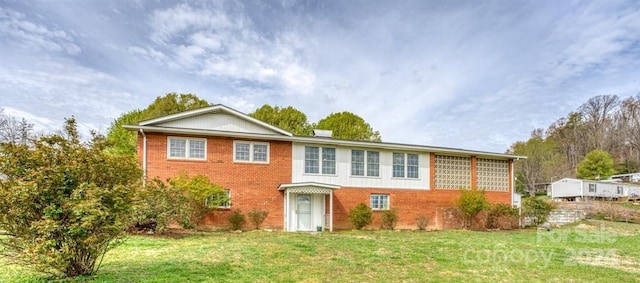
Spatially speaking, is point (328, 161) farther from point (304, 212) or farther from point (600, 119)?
point (600, 119)

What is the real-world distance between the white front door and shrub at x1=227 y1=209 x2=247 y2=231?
2.58 m

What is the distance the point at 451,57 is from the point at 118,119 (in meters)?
30.0

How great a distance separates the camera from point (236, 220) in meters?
14.7

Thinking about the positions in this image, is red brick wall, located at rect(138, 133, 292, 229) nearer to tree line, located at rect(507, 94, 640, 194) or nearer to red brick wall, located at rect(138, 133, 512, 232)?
red brick wall, located at rect(138, 133, 512, 232)

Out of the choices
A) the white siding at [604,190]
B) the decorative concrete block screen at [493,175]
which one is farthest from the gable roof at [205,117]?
the white siding at [604,190]

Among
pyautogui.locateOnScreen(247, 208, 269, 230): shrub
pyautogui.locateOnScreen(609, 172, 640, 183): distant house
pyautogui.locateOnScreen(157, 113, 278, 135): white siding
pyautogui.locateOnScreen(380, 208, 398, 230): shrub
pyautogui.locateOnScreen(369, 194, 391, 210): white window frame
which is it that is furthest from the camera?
pyautogui.locateOnScreen(609, 172, 640, 183): distant house

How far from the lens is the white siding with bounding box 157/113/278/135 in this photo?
50.0 ft

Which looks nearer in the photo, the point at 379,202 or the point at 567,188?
the point at 379,202

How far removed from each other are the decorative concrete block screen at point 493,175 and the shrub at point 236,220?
1268cm

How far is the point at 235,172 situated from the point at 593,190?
35.4 metres

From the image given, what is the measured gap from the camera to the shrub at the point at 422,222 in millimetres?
17750

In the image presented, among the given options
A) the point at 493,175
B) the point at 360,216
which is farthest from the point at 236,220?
the point at 493,175

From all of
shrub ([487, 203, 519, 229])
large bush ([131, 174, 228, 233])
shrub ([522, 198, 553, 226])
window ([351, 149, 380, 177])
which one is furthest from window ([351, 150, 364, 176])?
shrub ([522, 198, 553, 226])

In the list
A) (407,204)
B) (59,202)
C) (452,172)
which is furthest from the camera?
(452,172)
